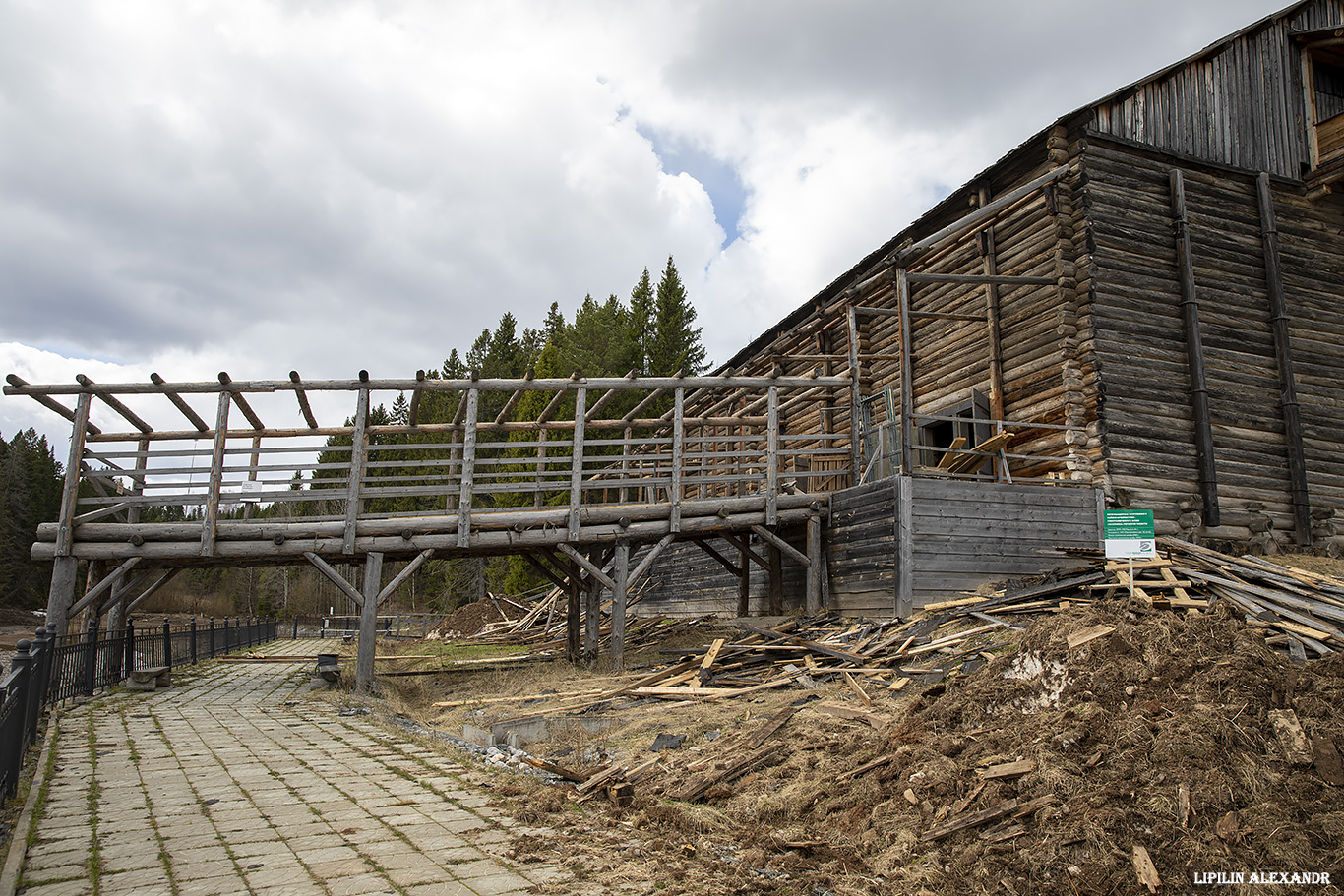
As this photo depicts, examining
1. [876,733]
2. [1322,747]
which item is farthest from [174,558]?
[1322,747]

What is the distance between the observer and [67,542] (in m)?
12.0

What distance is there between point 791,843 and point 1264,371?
1329cm

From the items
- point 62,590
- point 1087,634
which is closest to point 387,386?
point 62,590

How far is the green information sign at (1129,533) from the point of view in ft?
26.8

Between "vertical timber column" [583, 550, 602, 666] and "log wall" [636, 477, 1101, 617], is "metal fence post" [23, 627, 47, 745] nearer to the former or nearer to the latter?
"vertical timber column" [583, 550, 602, 666]

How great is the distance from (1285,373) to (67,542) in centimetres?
1942

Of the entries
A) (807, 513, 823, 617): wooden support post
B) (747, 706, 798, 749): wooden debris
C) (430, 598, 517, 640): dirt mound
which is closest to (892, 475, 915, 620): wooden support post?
(807, 513, 823, 617): wooden support post

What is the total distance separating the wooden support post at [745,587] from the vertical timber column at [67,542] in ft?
35.5

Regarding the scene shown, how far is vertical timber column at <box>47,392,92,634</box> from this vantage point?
38.9ft

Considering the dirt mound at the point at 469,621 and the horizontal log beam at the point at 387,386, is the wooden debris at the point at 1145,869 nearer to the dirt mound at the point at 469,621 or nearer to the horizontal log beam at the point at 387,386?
the horizontal log beam at the point at 387,386

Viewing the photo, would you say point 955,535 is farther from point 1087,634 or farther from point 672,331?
point 672,331

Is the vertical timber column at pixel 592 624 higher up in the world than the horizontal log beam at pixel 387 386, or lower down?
lower down

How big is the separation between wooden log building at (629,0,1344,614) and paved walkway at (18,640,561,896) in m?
7.37

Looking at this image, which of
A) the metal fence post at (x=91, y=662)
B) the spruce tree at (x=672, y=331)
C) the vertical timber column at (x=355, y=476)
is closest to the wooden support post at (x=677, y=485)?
the vertical timber column at (x=355, y=476)
